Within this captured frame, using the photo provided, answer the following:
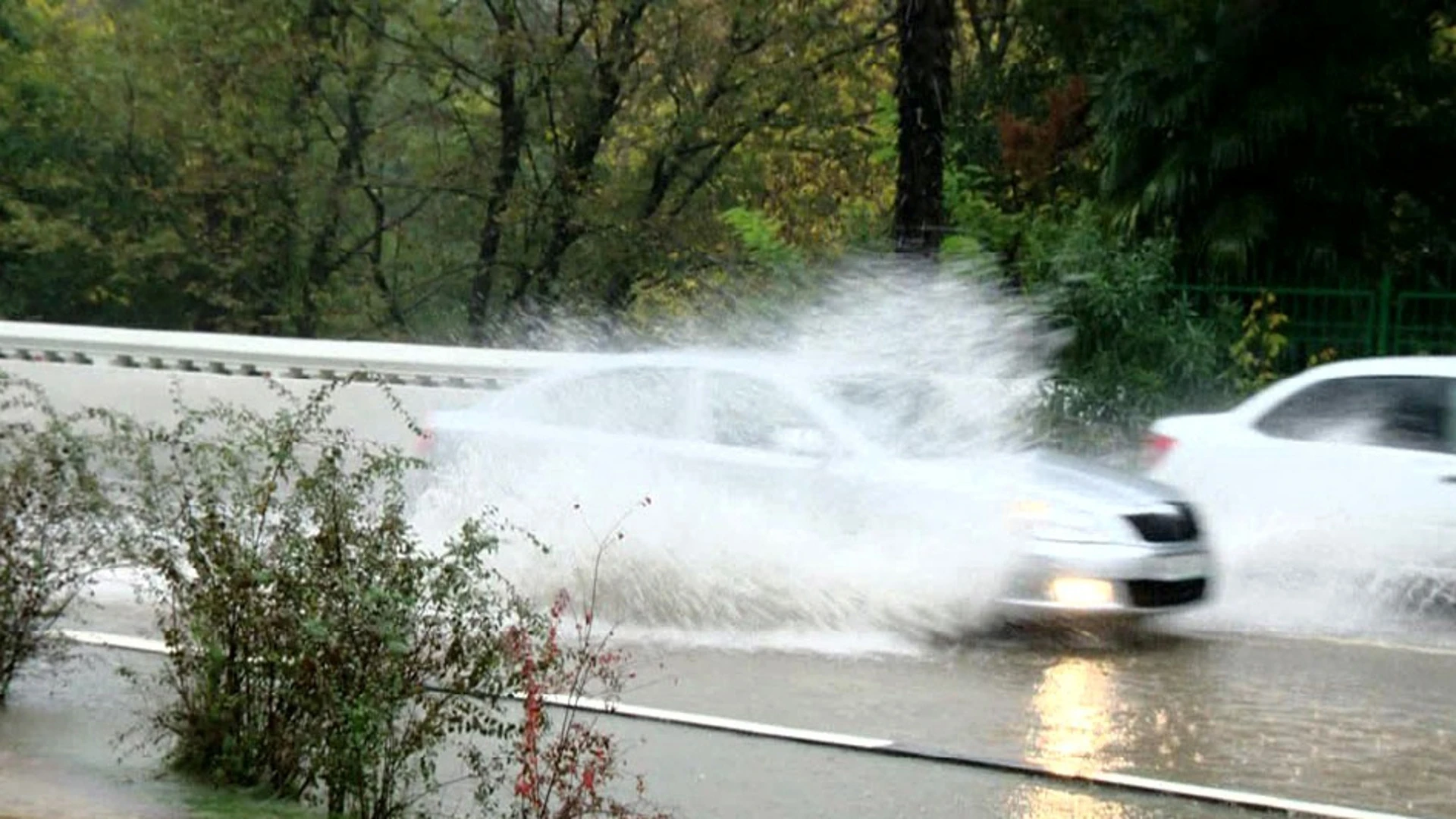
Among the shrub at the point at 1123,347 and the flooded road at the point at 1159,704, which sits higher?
the shrub at the point at 1123,347

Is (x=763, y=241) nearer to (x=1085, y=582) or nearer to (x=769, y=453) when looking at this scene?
(x=769, y=453)

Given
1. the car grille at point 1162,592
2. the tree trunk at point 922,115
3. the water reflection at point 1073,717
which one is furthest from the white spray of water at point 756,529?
the tree trunk at point 922,115

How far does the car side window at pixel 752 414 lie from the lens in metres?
12.0

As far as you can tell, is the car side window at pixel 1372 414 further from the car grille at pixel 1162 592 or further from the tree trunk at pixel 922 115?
the tree trunk at pixel 922 115

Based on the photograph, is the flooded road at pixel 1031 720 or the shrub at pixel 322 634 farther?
the flooded road at pixel 1031 720

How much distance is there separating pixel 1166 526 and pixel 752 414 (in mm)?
2472

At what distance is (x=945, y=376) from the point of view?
14734 millimetres

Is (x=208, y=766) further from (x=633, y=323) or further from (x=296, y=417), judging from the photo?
(x=633, y=323)

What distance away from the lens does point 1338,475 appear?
12922 millimetres

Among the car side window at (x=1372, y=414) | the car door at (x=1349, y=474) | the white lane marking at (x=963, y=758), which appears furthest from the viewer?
the car side window at (x=1372, y=414)

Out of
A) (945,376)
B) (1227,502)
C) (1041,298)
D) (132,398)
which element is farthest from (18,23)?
(1227,502)

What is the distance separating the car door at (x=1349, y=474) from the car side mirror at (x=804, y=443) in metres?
3.13

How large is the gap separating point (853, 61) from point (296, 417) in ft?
83.8

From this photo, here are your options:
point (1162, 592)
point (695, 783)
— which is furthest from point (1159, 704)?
point (695, 783)
